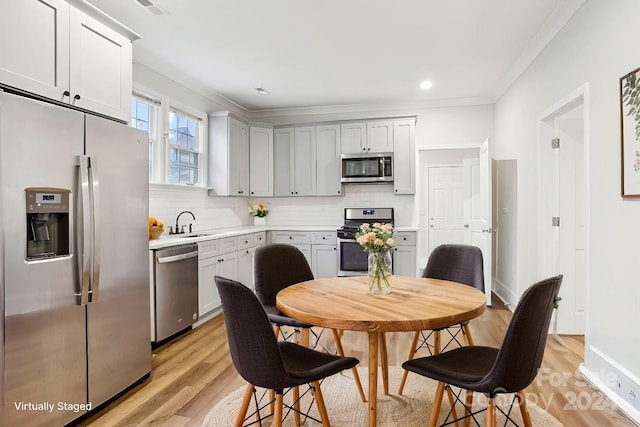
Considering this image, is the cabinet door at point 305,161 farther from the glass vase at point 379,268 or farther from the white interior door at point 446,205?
the glass vase at point 379,268

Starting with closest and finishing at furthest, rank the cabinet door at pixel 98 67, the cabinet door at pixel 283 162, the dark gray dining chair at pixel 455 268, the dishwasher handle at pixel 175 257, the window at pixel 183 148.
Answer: the cabinet door at pixel 98 67 < the dark gray dining chair at pixel 455 268 < the dishwasher handle at pixel 175 257 < the window at pixel 183 148 < the cabinet door at pixel 283 162

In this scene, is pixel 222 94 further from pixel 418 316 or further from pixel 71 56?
pixel 418 316

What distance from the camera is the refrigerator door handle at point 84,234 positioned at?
79.4 inches

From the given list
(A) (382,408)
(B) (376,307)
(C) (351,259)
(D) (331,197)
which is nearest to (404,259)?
(C) (351,259)

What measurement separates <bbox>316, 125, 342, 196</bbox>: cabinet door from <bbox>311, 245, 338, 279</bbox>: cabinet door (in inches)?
33.2

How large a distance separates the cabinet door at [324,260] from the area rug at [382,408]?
2566mm

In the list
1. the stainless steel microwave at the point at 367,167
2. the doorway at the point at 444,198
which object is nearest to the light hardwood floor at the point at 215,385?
the stainless steel microwave at the point at 367,167

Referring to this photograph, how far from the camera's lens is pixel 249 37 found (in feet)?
10.8

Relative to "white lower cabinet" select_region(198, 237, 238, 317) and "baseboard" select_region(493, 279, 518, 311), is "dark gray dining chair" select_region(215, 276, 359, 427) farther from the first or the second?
"baseboard" select_region(493, 279, 518, 311)

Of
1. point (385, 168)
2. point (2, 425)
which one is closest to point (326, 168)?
point (385, 168)

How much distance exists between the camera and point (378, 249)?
204 centimetres

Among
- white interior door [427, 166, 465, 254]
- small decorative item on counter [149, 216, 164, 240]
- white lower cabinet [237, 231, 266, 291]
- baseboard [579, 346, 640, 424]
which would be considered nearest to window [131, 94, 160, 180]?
small decorative item on counter [149, 216, 164, 240]

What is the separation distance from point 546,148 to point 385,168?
2137 millimetres

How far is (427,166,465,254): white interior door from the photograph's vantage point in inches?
273
